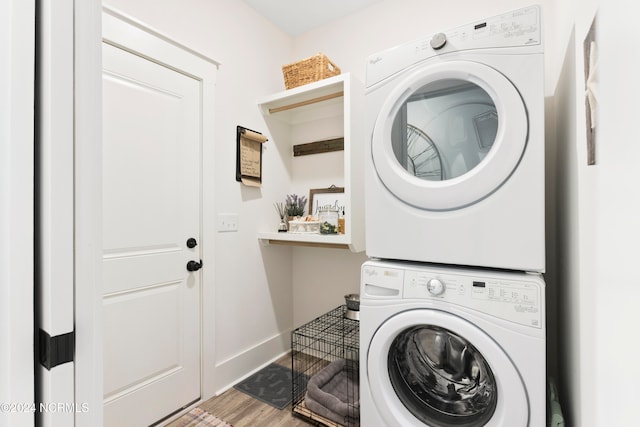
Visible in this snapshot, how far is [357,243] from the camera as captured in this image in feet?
6.43

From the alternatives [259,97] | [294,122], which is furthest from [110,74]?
[294,122]

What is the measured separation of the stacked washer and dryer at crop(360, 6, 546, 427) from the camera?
1.05m

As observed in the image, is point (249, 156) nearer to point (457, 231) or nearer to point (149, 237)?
point (149, 237)

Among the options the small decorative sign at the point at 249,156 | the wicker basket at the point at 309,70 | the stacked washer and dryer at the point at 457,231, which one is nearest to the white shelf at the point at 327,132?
the wicker basket at the point at 309,70

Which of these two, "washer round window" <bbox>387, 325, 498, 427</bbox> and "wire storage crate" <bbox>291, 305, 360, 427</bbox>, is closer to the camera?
"washer round window" <bbox>387, 325, 498, 427</bbox>

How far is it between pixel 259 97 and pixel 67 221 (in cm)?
189

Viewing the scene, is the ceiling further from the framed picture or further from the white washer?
the framed picture

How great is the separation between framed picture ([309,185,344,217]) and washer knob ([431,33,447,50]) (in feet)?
3.91

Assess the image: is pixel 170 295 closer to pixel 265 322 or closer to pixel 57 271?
pixel 265 322

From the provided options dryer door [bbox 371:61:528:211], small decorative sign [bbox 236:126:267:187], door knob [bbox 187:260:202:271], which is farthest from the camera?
small decorative sign [bbox 236:126:267:187]

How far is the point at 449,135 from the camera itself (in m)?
1.33

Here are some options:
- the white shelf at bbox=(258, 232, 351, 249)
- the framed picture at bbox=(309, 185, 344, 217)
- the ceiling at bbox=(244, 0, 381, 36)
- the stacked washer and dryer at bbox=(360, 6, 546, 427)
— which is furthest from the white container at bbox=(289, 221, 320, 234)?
the ceiling at bbox=(244, 0, 381, 36)

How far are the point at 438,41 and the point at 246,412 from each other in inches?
83.4

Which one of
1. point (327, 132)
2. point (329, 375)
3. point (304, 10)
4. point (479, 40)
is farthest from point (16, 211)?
point (304, 10)
